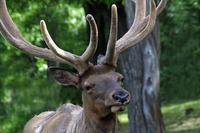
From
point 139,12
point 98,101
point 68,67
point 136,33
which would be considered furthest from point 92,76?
point 68,67

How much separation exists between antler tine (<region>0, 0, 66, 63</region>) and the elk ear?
116 mm

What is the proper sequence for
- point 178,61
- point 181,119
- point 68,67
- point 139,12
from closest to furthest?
point 139,12 → point 68,67 → point 181,119 → point 178,61

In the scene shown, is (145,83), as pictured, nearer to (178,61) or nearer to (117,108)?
(117,108)

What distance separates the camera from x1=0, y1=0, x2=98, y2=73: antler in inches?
305

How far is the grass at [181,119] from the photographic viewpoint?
18.0 m

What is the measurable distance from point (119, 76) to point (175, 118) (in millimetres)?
13224

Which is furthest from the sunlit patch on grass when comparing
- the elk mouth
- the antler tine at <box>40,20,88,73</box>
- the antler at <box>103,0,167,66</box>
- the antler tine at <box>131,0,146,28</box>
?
the elk mouth

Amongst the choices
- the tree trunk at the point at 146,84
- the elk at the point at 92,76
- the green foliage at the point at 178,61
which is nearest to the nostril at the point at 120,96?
the elk at the point at 92,76

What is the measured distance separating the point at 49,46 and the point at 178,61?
21334 millimetres

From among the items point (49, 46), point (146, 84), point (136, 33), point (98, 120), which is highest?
point (49, 46)

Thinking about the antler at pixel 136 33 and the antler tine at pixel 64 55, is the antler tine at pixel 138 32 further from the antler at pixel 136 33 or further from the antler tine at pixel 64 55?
the antler tine at pixel 64 55

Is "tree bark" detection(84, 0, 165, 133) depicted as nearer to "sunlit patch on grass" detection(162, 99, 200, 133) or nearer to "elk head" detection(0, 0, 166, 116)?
"elk head" detection(0, 0, 166, 116)

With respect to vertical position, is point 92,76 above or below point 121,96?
above

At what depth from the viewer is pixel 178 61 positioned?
29.0 meters
